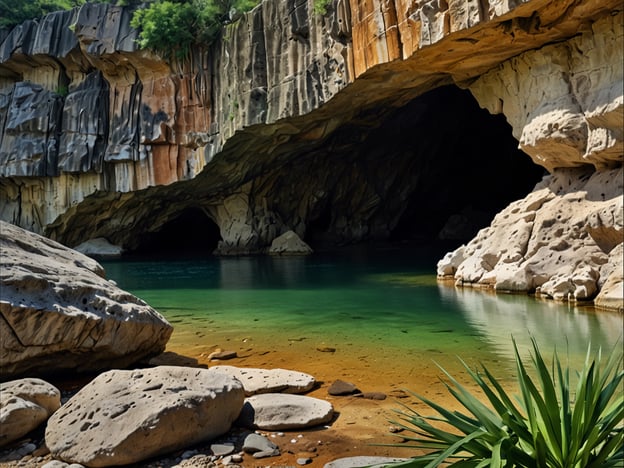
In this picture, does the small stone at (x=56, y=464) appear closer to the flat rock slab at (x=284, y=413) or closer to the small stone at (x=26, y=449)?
the small stone at (x=26, y=449)

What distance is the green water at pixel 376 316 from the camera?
6898mm

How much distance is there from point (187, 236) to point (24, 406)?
34459 millimetres

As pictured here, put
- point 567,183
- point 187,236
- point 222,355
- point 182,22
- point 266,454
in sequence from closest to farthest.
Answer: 1. point 266,454
2. point 222,355
3. point 567,183
4. point 182,22
5. point 187,236

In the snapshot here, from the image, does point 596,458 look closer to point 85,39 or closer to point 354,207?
point 85,39

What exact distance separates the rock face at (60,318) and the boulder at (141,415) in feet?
4.03

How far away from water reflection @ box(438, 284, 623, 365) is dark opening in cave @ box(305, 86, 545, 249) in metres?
16.9

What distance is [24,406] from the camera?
13.1 feet

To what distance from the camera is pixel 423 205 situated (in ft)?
114

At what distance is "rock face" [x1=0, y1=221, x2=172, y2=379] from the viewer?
494 cm

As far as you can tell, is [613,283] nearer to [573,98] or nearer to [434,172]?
[573,98]

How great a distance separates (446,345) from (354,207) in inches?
990

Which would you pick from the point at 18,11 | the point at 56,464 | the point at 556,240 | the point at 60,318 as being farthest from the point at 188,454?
the point at 18,11

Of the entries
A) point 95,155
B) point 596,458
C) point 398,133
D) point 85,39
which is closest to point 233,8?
point 85,39

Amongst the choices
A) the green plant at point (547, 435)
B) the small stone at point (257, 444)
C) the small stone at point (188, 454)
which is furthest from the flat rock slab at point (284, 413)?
the green plant at point (547, 435)
